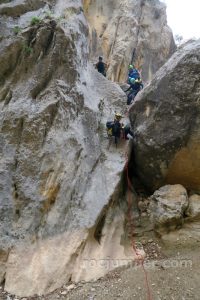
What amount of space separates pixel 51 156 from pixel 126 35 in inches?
518

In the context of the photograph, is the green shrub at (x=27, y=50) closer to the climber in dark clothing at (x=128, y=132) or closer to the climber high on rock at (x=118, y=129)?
the climber high on rock at (x=118, y=129)

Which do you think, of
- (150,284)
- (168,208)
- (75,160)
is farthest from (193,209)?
(75,160)

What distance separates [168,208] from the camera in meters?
10.7

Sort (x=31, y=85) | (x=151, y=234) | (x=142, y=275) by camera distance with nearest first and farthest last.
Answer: (x=142, y=275) → (x=151, y=234) → (x=31, y=85)

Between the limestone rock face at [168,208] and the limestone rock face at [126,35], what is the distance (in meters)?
10.6

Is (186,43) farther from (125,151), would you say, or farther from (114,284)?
(114,284)

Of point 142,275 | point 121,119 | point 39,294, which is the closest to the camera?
point 39,294

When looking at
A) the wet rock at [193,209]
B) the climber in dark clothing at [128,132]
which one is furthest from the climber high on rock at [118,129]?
the wet rock at [193,209]

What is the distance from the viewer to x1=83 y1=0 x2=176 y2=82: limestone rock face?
20672 millimetres

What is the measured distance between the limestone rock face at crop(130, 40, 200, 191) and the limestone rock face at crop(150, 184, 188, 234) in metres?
0.60

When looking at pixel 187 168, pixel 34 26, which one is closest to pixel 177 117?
pixel 187 168

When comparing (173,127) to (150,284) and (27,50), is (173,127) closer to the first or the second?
(150,284)

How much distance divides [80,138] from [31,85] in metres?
2.46

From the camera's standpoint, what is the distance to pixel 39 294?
28.7 ft
